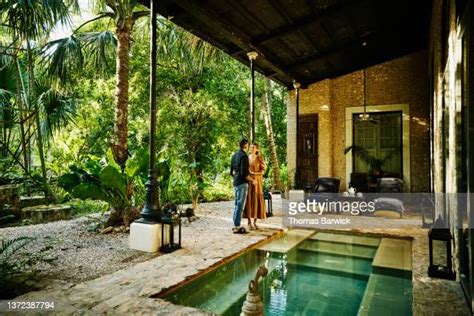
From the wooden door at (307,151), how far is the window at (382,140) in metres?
1.19

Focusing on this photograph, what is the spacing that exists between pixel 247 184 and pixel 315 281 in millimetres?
2279

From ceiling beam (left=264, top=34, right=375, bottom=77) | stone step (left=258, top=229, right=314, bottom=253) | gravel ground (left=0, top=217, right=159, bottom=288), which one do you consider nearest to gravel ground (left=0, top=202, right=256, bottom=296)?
gravel ground (left=0, top=217, right=159, bottom=288)

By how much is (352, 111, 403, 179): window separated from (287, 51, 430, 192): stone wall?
0.33m

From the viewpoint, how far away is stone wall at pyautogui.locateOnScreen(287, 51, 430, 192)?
8.82m

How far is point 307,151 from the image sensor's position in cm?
1006

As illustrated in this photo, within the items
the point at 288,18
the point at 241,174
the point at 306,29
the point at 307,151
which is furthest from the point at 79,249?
the point at 307,151

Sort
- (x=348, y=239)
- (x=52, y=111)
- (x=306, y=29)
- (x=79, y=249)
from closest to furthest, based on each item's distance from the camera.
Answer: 1. (x=79, y=249)
2. (x=348, y=239)
3. (x=306, y=29)
4. (x=52, y=111)

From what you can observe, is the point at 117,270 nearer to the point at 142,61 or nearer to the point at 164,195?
the point at 164,195

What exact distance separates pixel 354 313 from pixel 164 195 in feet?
15.0

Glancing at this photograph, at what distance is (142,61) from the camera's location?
945 centimetres

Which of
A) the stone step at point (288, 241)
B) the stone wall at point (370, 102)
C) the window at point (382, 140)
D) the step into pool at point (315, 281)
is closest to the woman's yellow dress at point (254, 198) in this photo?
the stone step at point (288, 241)

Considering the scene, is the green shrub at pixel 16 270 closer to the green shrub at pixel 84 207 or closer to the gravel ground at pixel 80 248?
the gravel ground at pixel 80 248

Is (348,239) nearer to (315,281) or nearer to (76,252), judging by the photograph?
(315,281)

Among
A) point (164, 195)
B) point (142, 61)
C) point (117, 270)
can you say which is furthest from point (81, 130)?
point (117, 270)
